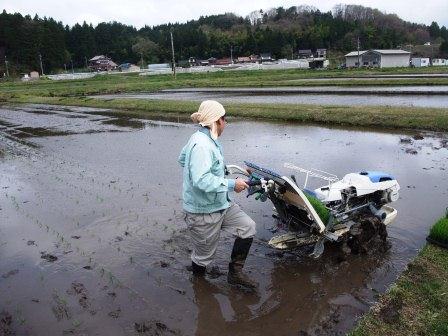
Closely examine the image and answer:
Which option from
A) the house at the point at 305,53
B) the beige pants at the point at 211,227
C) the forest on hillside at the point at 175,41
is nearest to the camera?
the beige pants at the point at 211,227

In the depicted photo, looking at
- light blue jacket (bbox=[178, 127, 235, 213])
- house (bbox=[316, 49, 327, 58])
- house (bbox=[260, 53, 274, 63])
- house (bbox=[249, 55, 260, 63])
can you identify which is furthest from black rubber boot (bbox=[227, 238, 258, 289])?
house (bbox=[316, 49, 327, 58])

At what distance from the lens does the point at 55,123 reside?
21.0 meters

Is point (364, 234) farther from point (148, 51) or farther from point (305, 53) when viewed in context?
point (148, 51)

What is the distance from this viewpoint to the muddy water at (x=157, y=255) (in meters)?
4.36

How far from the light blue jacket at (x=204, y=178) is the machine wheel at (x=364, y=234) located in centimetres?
193

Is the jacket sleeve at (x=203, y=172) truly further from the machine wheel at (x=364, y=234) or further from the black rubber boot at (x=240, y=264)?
the machine wheel at (x=364, y=234)

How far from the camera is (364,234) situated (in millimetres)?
5578

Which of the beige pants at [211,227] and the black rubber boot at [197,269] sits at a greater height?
the beige pants at [211,227]

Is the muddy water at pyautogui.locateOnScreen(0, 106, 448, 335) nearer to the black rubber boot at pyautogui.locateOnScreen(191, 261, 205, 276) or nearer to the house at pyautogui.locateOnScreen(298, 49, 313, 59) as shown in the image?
the black rubber boot at pyautogui.locateOnScreen(191, 261, 205, 276)

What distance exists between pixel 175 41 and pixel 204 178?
11276 centimetres

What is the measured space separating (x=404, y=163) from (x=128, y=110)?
18.3 m

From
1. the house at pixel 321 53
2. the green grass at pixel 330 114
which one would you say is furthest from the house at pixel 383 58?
the green grass at pixel 330 114

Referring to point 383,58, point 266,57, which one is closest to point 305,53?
point 266,57

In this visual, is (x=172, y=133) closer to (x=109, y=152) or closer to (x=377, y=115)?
(x=109, y=152)
